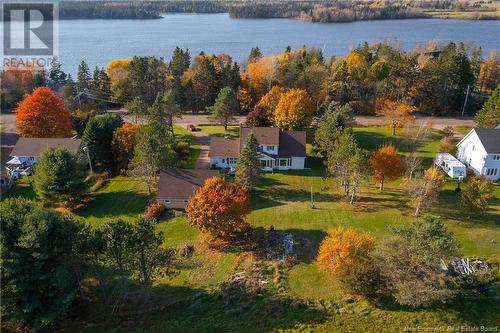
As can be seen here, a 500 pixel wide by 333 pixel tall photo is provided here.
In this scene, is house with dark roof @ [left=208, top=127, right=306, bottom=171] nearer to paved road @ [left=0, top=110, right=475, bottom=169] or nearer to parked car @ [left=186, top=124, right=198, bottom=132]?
paved road @ [left=0, top=110, right=475, bottom=169]

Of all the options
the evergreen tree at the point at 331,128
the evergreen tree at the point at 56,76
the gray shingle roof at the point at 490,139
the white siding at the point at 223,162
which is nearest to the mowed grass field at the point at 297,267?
the evergreen tree at the point at 331,128

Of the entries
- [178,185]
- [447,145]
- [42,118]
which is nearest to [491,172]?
[447,145]

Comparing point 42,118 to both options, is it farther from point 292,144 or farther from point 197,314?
point 197,314

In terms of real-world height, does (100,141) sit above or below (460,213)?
above

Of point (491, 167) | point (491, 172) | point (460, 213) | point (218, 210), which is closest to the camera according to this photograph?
point (218, 210)

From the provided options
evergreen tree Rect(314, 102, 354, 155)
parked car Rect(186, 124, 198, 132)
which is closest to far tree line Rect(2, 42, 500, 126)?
parked car Rect(186, 124, 198, 132)

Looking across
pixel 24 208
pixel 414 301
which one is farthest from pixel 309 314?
pixel 24 208

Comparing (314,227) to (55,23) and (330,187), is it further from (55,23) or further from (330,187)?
(55,23)
